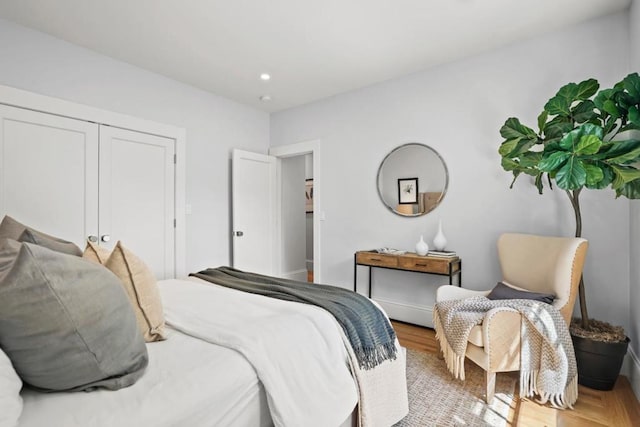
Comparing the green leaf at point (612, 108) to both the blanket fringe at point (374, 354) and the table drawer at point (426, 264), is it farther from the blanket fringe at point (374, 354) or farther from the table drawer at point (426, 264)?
the blanket fringe at point (374, 354)

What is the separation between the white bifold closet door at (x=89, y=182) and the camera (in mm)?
2646

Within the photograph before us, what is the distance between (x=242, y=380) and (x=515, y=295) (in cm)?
206

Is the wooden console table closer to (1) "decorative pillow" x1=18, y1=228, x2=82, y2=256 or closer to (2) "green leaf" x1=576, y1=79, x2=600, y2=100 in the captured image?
(2) "green leaf" x1=576, y1=79, x2=600, y2=100

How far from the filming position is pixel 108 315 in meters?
0.98

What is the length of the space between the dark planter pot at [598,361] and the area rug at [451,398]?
1.39ft

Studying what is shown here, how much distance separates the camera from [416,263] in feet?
10.2

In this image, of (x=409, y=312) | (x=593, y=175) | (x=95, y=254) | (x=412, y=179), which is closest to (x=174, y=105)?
(x=95, y=254)

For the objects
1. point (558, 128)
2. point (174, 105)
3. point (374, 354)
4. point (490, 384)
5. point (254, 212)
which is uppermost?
point (174, 105)

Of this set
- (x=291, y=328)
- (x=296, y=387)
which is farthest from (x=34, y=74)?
(x=296, y=387)

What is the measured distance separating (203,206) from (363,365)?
9.89ft

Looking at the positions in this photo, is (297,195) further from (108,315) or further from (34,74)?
(108,315)

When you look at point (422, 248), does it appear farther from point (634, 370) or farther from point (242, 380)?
point (242, 380)

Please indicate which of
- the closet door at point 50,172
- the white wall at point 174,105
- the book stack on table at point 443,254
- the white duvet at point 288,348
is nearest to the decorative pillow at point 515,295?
the book stack on table at point 443,254

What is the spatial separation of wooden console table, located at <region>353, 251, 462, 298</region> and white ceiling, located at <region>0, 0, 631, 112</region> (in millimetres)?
1925
